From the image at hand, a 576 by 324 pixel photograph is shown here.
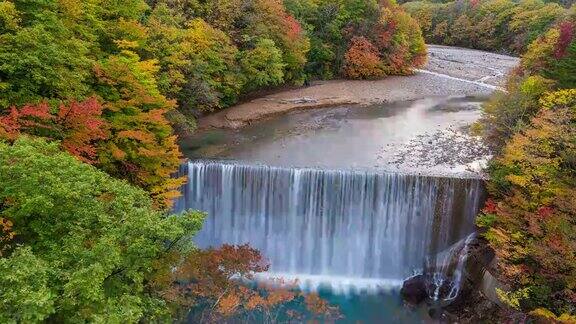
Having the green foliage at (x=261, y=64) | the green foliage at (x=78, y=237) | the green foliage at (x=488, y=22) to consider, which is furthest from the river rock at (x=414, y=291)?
the green foliage at (x=488, y=22)

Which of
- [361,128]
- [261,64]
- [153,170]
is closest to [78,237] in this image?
[153,170]

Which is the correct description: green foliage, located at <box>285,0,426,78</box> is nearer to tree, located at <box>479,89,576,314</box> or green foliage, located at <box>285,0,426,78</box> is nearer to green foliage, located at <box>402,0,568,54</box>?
green foliage, located at <box>402,0,568,54</box>

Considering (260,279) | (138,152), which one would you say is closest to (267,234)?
(260,279)

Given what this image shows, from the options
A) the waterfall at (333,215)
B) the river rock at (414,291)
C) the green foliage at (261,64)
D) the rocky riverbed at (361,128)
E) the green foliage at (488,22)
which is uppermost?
the green foliage at (488,22)

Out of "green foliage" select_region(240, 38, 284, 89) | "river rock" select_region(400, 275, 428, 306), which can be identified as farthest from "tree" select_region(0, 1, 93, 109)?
"green foliage" select_region(240, 38, 284, 89)

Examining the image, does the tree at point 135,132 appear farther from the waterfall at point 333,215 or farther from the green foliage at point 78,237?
the green foliage at point 78,237

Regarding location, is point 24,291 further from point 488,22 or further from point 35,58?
point 488,22

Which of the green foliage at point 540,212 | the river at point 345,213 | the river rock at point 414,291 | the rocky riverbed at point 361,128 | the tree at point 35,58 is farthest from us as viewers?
the rocky riverbed at point 361,128
